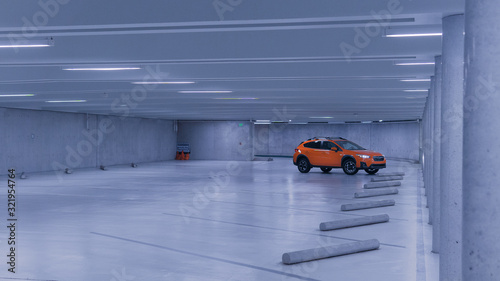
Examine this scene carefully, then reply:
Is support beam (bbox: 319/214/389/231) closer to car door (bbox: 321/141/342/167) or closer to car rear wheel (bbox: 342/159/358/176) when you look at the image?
car rear wheel (bbox: 342/159/358/176)

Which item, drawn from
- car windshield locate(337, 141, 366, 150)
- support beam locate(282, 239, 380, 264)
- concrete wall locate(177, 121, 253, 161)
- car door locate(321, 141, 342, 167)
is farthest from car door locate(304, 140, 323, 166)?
support beam locate(282, 239, 380, 264)

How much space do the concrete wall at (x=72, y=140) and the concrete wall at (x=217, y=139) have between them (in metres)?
2.42

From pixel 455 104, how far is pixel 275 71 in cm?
529

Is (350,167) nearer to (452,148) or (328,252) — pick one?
(328,252)

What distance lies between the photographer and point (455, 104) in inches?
247

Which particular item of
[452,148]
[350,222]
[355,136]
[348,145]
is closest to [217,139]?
[355,136]

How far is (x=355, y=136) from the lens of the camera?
1586 inches

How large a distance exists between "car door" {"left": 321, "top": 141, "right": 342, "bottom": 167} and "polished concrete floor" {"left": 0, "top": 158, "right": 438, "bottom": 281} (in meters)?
6.90

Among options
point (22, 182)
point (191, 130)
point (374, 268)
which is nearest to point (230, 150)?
point (191, 130)

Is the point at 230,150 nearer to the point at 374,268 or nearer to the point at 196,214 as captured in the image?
the point at 196,214

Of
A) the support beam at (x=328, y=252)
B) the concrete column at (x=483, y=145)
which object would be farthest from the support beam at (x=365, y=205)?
the concrete column at (x=483, y=145)

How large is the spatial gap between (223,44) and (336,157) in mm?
15849

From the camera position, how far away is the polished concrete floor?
6508 millimetres

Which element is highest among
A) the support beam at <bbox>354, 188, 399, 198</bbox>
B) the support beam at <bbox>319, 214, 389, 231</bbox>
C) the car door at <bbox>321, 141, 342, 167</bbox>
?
the car door at <bbox>321, 141, 342, 167</bbox>
